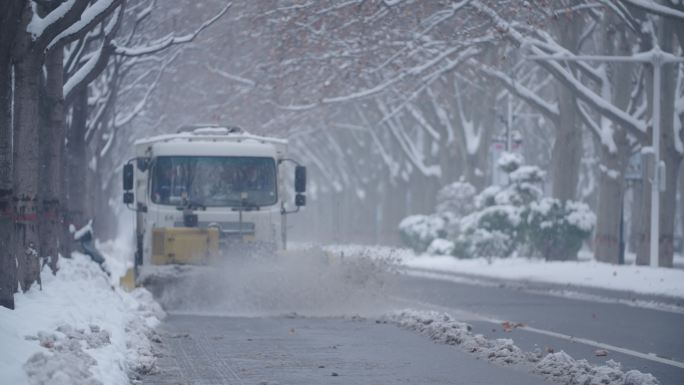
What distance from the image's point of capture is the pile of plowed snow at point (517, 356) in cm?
1109

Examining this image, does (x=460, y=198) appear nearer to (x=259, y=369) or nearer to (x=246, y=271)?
(x=246, y=271)

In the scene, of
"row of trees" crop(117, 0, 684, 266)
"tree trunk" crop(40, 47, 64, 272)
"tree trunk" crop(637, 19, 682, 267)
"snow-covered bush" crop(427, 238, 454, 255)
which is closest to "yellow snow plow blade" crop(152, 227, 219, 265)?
"tree trunk" crop(40, 47, 64, 272)

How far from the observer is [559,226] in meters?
37.7

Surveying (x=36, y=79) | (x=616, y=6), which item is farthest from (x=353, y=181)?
(x=36, y=79)

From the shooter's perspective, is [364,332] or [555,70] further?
[555,70]

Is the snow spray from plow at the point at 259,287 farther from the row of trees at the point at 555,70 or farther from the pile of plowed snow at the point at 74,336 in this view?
the row of trees at the point at 555,70

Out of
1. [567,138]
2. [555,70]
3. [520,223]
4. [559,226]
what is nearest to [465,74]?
[520,223]

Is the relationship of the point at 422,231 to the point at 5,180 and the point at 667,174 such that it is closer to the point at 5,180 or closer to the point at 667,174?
the point at 667,174

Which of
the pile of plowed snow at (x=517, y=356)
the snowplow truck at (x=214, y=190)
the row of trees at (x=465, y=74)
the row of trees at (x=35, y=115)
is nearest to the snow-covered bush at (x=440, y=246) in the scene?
the row of trees at (x=465, y=74)

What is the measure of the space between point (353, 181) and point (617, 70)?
150ft

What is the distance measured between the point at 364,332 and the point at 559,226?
852 inches

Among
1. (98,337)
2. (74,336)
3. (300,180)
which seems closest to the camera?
(74,336)

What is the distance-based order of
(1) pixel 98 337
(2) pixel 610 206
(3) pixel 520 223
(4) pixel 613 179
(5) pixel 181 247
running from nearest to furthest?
(1) pixel 98 337
(5) pixel 181 247
(4) pixel 613 179
(2) pixel 610 206
(3) pixel 520 223

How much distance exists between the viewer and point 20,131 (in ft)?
51.0
